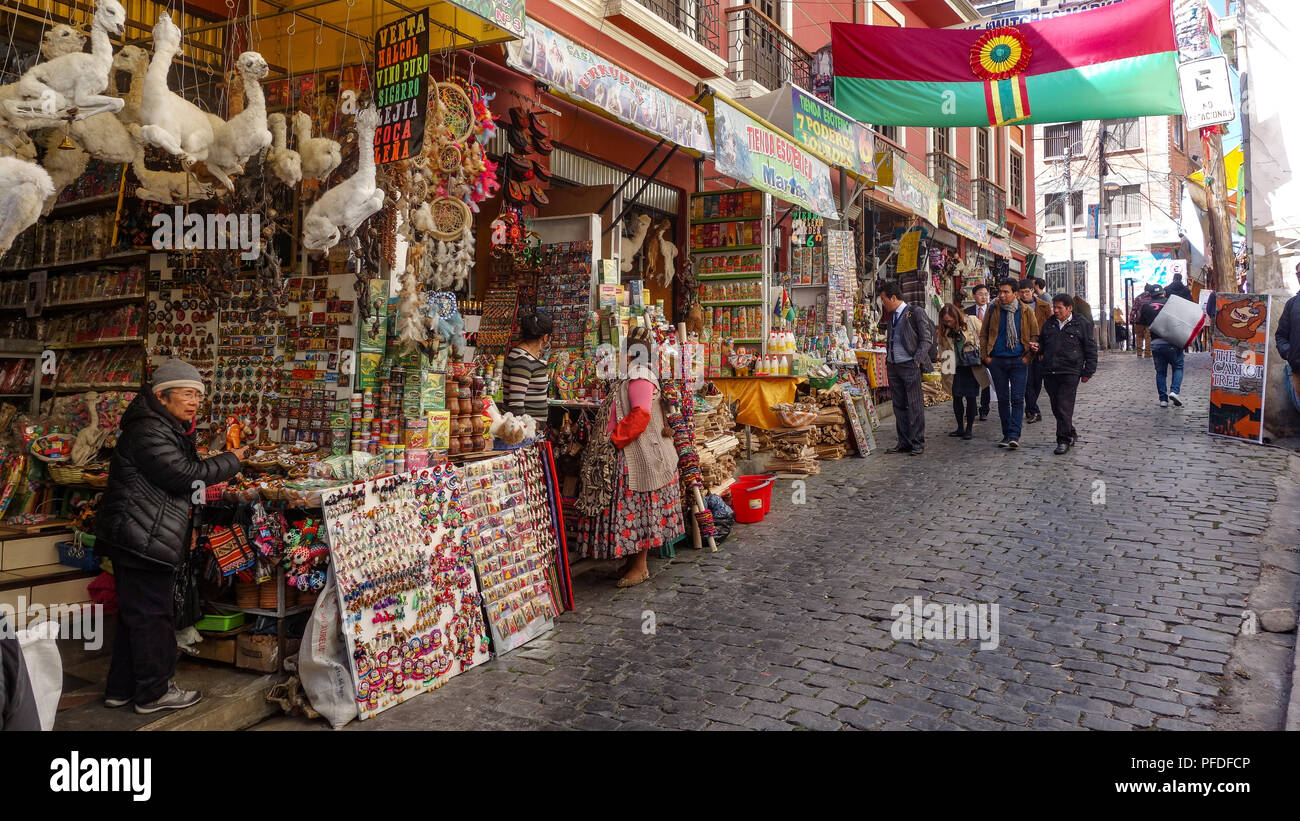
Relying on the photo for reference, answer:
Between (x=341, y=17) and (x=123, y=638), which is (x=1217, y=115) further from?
(x=123, y=638)

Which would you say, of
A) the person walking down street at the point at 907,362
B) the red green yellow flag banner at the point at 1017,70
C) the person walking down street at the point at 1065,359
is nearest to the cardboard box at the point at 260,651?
the person walking down street at the point at 907,362

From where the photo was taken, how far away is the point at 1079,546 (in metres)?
6.69

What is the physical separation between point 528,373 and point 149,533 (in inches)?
127

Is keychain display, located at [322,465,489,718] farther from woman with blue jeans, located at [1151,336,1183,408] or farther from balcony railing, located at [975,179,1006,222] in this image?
balcony railing, located at [975,179,1006,222]

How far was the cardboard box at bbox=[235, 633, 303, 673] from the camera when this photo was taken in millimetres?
4430

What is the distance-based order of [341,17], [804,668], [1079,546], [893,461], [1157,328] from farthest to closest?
[1157,328] → [893,461] → [1079,546] → [341,17] → [804,668]

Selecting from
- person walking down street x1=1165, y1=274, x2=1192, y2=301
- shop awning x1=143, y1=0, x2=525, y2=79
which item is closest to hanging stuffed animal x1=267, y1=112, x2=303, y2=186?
shop awning x1=143, y1=0, x2=525, y2=79

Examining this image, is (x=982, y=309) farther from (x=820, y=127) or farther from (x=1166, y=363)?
(x=820, y=127)

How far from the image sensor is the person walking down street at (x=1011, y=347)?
10.7 metres

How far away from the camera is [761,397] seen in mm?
10406

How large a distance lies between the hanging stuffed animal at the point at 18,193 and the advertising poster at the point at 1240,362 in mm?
11479
